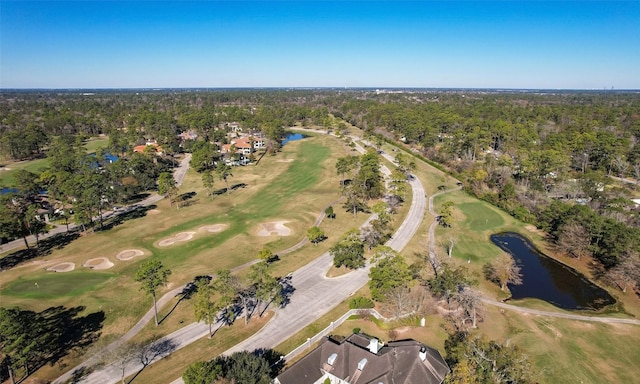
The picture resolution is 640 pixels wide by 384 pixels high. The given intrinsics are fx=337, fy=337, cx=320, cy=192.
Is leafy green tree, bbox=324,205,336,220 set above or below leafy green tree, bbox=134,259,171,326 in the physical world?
below

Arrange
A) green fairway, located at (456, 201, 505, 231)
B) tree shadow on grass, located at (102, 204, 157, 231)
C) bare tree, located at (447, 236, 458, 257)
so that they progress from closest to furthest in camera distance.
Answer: bare tree, located at (447, 236, 458, 257) → tree shadow on grass, located at (102, 204, 157, 231) → green fairway, located at (456, 201, 505, 231)

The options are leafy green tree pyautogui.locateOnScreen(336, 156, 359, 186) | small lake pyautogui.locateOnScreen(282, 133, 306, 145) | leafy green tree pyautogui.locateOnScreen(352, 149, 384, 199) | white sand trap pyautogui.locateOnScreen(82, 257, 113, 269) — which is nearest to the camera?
white sand trap pyautogui.locateOnScreen(82, 257, 113, 269)

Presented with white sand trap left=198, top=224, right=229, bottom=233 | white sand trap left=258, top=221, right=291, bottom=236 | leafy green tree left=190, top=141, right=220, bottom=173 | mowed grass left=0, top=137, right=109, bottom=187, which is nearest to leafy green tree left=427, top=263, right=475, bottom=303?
white sand trap left=258, top=221, right=291, bottom=236

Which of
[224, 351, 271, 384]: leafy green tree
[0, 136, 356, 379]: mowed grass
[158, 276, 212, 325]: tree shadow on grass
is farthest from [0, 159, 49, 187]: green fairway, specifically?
[224, 351, 271, 384]: leafy green tree

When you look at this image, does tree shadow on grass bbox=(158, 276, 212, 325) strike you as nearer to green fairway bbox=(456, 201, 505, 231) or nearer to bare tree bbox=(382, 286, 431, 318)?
bare tree bbox=(382, 286, 431, 318)

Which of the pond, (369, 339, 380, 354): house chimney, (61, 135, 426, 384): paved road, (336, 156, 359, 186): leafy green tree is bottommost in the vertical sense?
the pond

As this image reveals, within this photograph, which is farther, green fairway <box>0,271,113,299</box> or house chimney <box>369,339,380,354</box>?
green fairway <box>0,271,113,299</box>

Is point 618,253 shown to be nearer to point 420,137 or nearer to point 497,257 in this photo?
point 497,257

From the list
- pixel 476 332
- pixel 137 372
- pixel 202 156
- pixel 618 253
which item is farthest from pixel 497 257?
pixel 202 156
